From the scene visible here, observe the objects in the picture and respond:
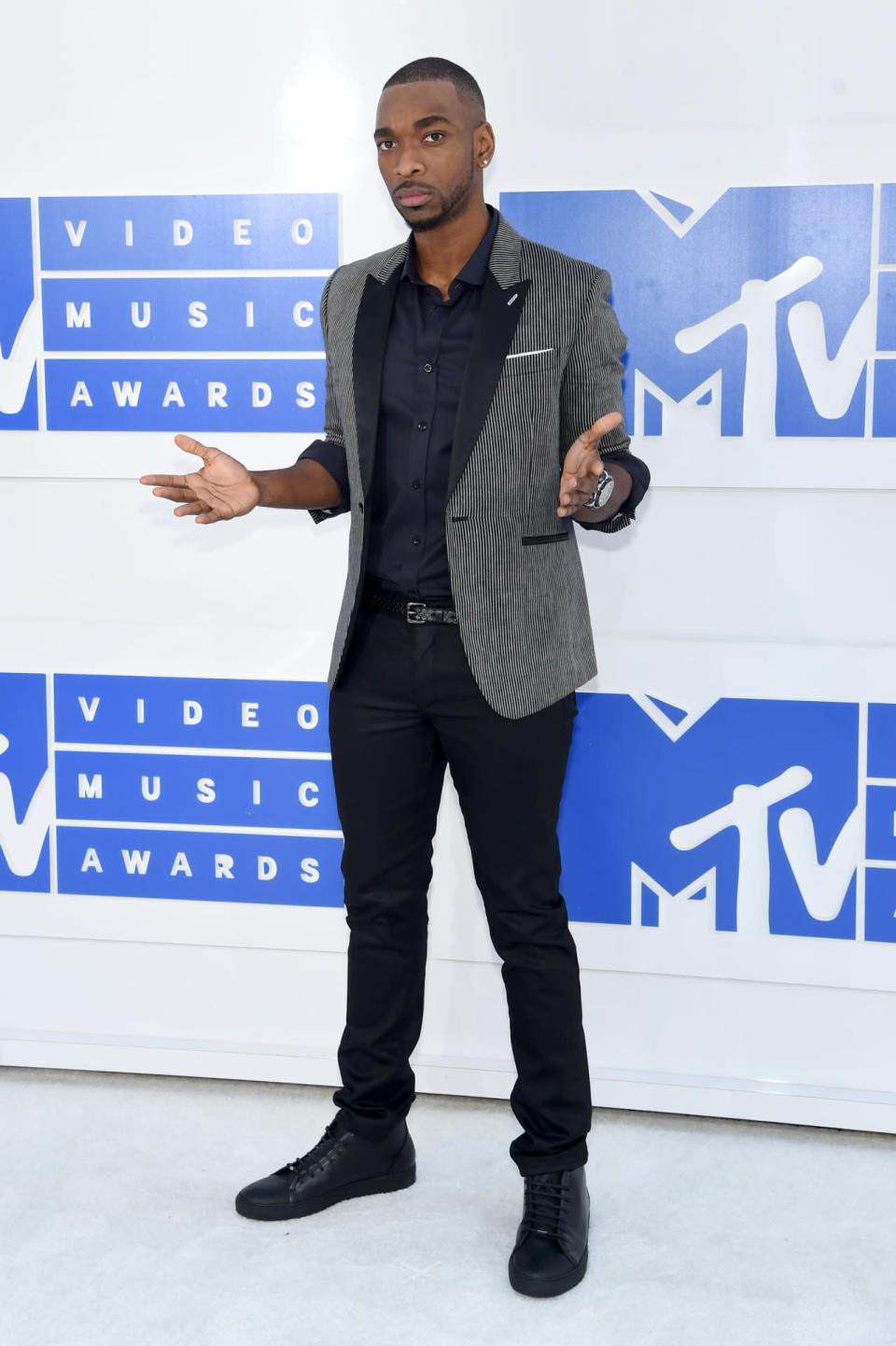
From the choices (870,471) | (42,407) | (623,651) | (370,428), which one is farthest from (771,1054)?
(42,407)

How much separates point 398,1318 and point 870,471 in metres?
1.61

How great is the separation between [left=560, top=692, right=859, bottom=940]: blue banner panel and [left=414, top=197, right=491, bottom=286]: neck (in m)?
0.88

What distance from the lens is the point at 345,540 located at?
258cm

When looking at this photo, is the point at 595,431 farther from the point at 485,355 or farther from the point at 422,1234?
the point at 422,1234

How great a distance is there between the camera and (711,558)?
8.11 ft

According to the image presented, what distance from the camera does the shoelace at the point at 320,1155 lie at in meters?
2.24

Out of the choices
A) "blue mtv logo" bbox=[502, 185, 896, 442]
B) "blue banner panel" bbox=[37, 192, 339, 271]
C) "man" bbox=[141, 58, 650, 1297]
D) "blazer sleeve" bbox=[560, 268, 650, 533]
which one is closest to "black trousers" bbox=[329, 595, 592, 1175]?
"man" bbox=[141, 58, 650, 1297]

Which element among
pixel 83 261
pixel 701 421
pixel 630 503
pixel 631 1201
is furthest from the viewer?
pixel 83 261

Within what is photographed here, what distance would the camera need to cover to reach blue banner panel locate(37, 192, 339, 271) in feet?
8.23

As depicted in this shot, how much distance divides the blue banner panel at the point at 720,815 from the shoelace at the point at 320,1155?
2.07 feet

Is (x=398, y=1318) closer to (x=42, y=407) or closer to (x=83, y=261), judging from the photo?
(x=42, y=407)

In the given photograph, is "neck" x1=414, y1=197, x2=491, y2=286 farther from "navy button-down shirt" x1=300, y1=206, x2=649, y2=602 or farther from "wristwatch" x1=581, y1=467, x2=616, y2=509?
"wristwatch" x1=581, y1=467, x2=616, y2=509

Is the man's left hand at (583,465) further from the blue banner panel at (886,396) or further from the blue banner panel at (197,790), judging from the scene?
the blue banner panel at (197,790)

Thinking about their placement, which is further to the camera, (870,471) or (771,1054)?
(771,1054)
